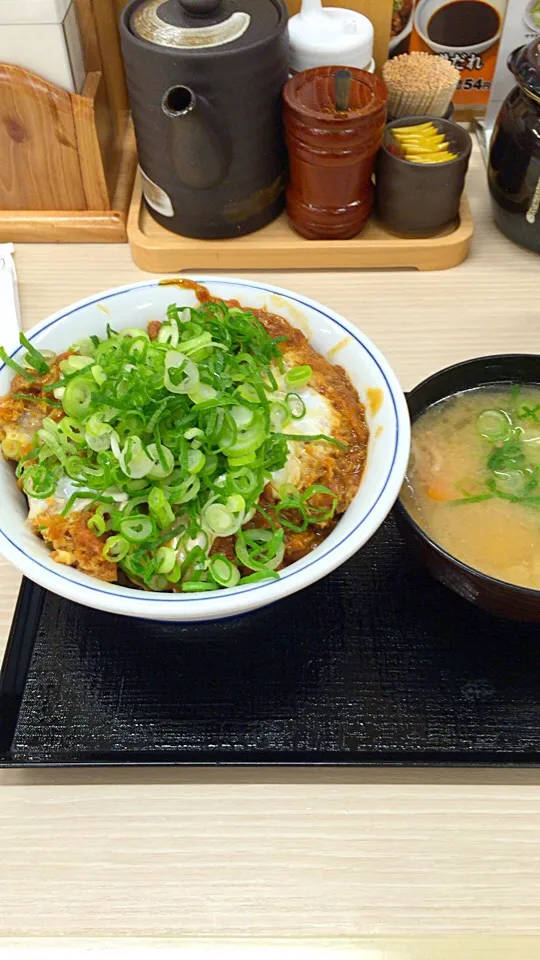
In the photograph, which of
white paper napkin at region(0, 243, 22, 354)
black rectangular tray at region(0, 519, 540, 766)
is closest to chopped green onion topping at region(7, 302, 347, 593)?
black rectangular tray at region(0, 519, 540, 766)

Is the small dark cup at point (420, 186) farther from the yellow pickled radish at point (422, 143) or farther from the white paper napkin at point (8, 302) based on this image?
the white paper napkin at point (8, 302)

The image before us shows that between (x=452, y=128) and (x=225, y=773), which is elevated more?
(x=452, y=128)

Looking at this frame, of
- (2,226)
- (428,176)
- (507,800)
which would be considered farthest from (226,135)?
(507,800)

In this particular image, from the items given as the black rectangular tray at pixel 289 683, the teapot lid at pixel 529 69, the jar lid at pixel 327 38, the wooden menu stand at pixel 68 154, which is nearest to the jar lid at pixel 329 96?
the jar lid at pixel 327 38

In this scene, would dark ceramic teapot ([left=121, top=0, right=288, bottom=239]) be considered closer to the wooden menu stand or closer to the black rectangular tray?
the wooden menu stand

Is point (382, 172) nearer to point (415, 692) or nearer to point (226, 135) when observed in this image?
point (226, 135)

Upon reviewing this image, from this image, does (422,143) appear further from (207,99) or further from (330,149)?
(207,99)

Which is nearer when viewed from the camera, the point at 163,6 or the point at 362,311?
the point at 163,6

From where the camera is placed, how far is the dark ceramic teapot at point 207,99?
4.89ft

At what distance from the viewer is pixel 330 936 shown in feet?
2.95

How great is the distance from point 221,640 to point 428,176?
3.80 feet

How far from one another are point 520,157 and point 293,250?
55 centimetres

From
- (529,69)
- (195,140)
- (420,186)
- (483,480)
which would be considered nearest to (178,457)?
(483,480)

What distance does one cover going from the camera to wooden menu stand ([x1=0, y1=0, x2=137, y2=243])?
165 cm
